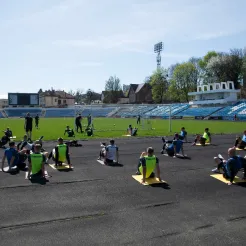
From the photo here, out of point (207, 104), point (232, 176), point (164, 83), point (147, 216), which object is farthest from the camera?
point (164, 83)

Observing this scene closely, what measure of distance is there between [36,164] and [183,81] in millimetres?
84308

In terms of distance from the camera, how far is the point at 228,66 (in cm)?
8206

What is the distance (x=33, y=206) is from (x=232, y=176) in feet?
22.2

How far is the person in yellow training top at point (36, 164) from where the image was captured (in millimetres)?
10844

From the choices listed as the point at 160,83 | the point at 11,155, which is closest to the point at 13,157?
the point at 11,155

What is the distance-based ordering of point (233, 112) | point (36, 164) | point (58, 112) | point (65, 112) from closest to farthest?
point (36, 164), point (233, 112), point (58, 112), point (65, 112)

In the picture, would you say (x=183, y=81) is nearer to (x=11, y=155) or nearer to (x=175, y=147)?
(x=175, y=147)

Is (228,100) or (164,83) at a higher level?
(164,83)

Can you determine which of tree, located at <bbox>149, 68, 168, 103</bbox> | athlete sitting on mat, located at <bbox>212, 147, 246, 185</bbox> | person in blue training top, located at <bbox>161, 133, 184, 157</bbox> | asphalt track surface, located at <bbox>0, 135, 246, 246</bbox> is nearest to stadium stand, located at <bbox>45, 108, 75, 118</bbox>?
tree, located at <bbox>149, 68, 168, 103</bbox>

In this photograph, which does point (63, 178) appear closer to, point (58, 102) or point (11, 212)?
point (11, 212)

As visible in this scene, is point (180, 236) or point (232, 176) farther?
point (232, 176)

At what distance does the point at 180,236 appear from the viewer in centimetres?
635

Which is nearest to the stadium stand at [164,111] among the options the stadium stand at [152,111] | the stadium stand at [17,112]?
the stadium stand at [152,111]

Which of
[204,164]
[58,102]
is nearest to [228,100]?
[204,164]
